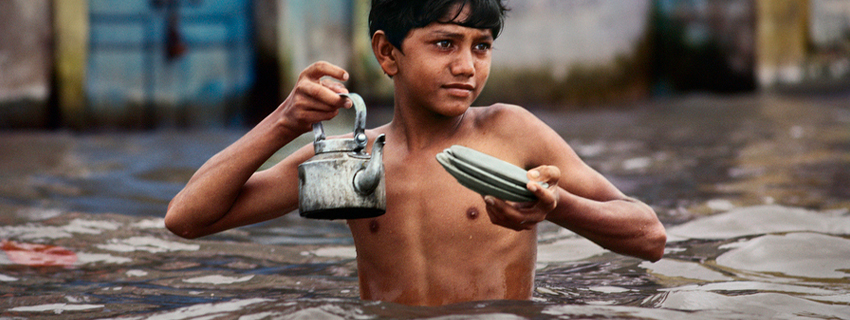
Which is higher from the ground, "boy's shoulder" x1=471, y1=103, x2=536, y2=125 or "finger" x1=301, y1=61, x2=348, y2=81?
"finger" x1=301, y1=61, x2=348, y2=81

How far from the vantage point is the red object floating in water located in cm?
402

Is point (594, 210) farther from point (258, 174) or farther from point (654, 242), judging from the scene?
point (258, 174)

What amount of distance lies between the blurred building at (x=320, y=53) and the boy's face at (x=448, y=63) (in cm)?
737

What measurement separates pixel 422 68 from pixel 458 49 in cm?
11

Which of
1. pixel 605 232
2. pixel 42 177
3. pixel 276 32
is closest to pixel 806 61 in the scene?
pixel 276 32

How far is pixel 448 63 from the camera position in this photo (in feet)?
8.26

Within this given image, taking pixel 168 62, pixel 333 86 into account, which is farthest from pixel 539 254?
pixel 168 62

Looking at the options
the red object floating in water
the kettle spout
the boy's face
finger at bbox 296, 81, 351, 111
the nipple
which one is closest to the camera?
the kettle spout

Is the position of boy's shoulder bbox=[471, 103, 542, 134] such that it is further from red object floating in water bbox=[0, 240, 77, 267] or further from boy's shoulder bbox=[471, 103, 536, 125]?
red object floating in water bbox=[0, 240, 77, 267]

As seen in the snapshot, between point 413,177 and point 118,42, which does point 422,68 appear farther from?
point 118,42

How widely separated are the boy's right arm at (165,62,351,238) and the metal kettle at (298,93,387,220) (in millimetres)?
85

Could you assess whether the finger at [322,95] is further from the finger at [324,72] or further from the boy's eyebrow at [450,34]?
the boy's eyebrow at [450,34]

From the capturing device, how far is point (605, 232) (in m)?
2.56

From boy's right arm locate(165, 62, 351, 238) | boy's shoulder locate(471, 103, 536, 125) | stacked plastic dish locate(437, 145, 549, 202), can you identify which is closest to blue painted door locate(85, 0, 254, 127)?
boy's right arm locate(165, 62, 351, 238)
